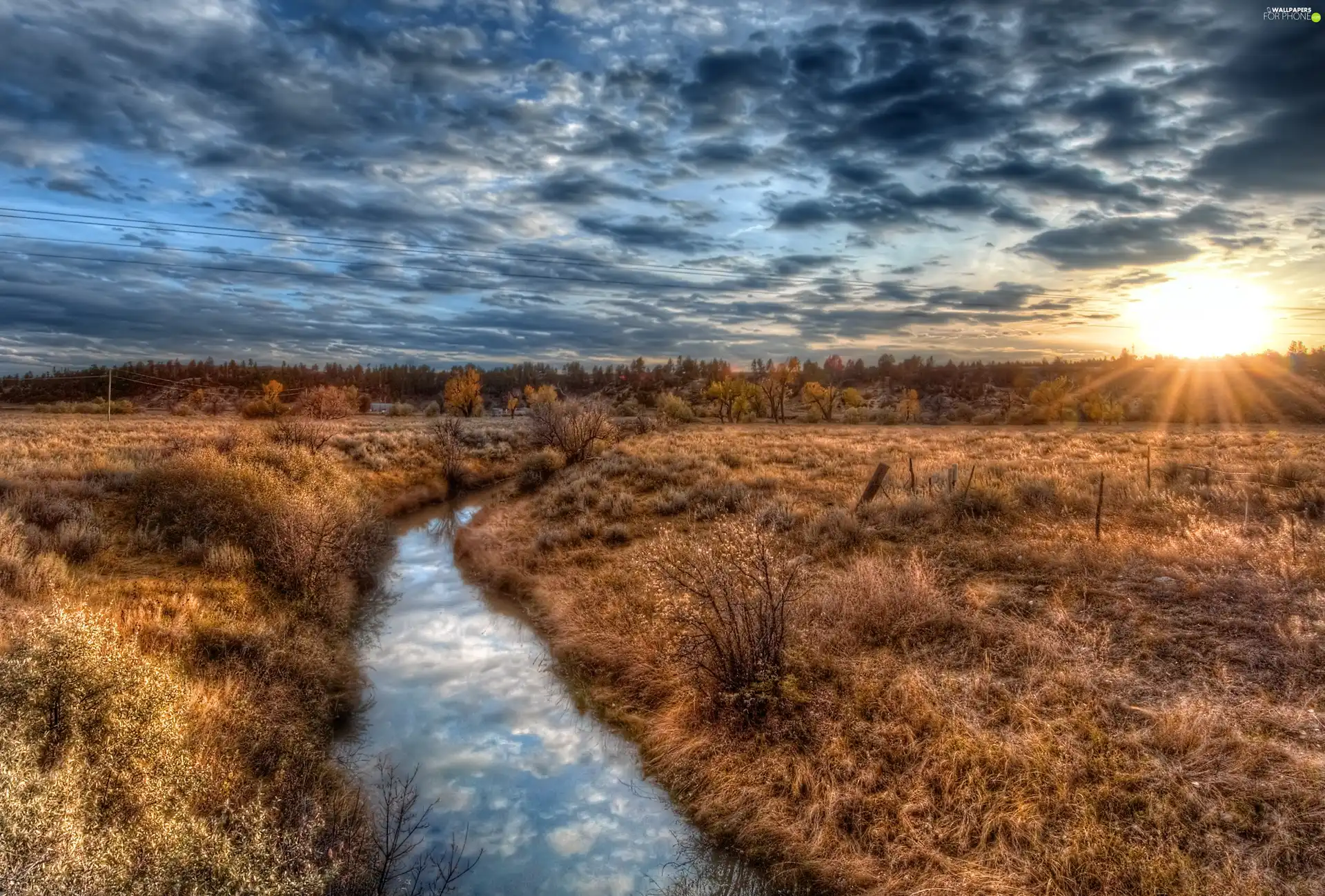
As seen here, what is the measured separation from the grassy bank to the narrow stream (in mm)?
881

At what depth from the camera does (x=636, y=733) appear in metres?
9.86

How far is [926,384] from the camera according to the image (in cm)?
12850

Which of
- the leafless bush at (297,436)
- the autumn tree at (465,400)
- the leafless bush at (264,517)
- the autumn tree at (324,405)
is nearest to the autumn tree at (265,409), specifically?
the autumn tree at (324,405)

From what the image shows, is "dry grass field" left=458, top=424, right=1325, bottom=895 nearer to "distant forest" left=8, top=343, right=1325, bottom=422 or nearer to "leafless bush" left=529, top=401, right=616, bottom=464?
"leafless bush" left=529, top=401, right=616, bottom=464

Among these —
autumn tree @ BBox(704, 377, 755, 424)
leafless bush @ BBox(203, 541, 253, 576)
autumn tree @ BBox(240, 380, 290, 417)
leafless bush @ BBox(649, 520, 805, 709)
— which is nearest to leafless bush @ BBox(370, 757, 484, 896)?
leafless bush @ BBox(649, 520, 805, 709)

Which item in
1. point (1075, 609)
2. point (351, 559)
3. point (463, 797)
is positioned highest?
point (1075, 609)

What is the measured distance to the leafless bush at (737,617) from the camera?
29.8ft

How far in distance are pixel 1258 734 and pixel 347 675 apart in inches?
472

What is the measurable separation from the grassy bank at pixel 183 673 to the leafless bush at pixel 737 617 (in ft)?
14.5

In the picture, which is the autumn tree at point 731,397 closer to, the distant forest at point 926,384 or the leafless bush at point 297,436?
the distant forest at point 926,384

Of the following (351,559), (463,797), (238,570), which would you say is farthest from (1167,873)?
(351,559)

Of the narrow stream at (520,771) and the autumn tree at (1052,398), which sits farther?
the autumn tree at (1052,398)

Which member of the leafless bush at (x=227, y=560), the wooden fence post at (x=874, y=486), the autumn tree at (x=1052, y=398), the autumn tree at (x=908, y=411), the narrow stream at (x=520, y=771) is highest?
the autumn tree at (x=1052, y=398)

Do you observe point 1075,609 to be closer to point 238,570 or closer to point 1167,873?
point 1167,873
